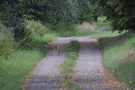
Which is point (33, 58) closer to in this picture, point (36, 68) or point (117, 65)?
point (36, 68)

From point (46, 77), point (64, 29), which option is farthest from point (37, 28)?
point (46, 77)

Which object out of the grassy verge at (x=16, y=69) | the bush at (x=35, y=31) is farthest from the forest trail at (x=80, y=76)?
the bush at (x=35, y=31)

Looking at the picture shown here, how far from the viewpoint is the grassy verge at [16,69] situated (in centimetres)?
1394

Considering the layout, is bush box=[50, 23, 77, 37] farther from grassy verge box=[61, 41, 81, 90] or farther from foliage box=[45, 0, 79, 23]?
grassy verge box=[61, 41, 81, 90]

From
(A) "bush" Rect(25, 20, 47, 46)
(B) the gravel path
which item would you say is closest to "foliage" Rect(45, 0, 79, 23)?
(A) "bush" Rect(25, 20, 47, 46)

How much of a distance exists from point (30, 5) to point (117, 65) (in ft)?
45.3

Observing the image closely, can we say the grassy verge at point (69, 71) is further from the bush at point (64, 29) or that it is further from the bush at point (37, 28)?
the bush at point (64, 29)

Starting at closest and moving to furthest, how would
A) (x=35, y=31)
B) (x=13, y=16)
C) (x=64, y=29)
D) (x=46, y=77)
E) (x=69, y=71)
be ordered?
(x=46, y=77) → (x=69, y=71) → (x=13, y=16) → (x=35, y=31) → (x=64, y=29)

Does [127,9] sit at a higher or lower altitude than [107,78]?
higher

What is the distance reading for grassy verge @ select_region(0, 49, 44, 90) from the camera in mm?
13945

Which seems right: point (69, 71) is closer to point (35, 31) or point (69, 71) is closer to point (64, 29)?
point (35, 31)

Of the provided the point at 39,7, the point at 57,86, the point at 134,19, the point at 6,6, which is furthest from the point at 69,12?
the point at 57,86

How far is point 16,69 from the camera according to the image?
17562mm

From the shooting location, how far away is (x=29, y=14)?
3039 cm
